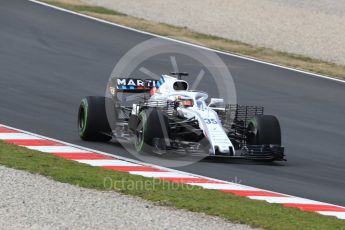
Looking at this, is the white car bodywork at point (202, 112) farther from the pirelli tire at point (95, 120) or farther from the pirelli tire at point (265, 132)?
the pirelli tire at point (265, 132)

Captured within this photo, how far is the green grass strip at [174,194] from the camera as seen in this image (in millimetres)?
11492

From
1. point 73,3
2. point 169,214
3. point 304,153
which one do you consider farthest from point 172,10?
point 169,214

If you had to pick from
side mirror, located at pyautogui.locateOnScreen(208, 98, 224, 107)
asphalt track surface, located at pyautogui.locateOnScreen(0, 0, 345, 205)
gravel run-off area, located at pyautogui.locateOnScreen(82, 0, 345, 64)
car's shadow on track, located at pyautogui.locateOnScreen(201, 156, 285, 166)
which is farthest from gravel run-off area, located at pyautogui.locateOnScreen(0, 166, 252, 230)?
gravel run-off area, located at pyautogui.locateOnScreen(82, 0, 345, 64)

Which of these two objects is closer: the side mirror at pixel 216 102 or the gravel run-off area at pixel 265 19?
the side mirror at pixel 216 102

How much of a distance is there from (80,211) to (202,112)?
16.4 feet

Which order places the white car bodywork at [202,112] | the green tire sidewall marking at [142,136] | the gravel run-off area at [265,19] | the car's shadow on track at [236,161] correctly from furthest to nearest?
the gravel run-off area at [265,19] → the car's shadow on track at [236,161] → the green tire sidewall marking at [142,136] → the white car bodywork at [202,112]

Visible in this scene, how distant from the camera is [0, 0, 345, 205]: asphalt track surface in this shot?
50.4 feet

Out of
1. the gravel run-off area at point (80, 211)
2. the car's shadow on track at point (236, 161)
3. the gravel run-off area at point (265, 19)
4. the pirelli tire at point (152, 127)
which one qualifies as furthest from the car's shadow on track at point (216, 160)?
the gravel run-off area at point (265, 19)

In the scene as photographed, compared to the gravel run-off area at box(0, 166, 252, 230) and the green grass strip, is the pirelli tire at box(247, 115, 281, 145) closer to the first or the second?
the green grass strip

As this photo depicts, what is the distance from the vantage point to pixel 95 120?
1670 centimetres

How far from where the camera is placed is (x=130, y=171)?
1444 centimetres

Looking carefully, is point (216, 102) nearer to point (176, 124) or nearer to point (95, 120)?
point (176, 124)

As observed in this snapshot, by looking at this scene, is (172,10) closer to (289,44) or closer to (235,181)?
(289,44)

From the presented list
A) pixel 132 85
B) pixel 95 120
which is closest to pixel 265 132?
pixel 132 85
